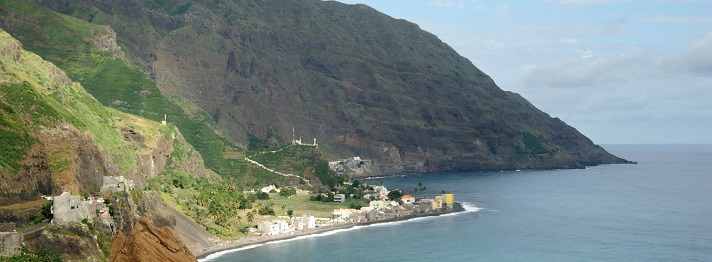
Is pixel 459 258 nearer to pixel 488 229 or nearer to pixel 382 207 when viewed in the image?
pixel 488 229

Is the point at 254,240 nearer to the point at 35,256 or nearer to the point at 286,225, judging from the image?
the point at 286,225

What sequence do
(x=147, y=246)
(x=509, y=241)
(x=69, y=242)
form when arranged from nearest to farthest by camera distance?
(x=147, y=246)
(x=69, y=242)
(x=509, y=241)

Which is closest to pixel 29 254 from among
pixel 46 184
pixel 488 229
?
pixel 46 184

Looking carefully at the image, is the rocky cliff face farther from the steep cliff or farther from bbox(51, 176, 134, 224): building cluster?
bbox(51, 176, 134, 224): building cluster

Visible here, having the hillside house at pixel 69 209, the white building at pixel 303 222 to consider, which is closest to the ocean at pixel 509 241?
the white building at pixel 303 222

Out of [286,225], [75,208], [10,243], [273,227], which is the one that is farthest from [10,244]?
[286,225]

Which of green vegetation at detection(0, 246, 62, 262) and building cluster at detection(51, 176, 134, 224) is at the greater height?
building cluster at detection(51, 176, 134, 224)

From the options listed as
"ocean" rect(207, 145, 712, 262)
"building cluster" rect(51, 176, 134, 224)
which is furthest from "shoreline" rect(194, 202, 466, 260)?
"building cluster" rect(51, 176, 134, 224)
